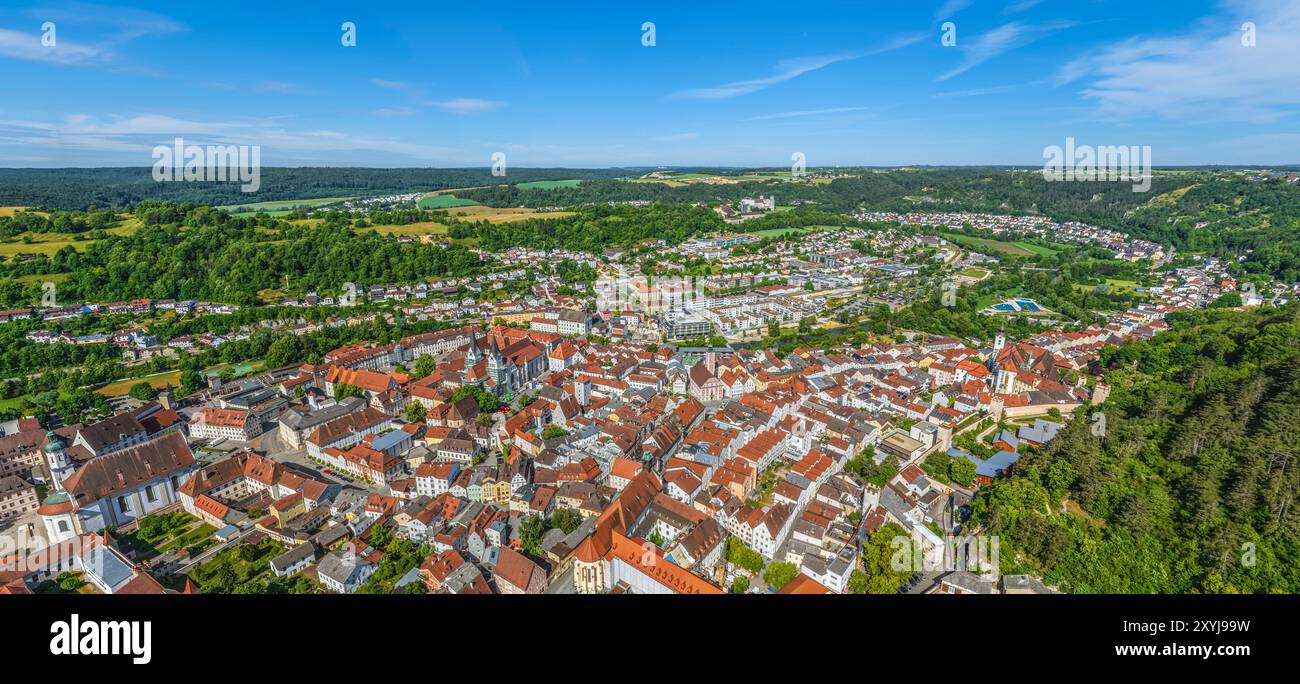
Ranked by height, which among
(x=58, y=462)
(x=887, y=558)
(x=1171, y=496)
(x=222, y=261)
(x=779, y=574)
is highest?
(x=222, y=261)

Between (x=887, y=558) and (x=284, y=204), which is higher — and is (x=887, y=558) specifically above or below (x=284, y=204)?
below

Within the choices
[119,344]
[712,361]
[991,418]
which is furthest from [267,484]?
[991,418]

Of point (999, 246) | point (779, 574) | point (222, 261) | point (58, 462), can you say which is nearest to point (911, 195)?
point (999, 246)

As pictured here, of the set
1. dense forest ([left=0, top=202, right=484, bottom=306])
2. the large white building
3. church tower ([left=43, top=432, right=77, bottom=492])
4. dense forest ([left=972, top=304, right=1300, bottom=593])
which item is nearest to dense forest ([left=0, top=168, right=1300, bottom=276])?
dense forest ([left=0, top=202, right=484, bottom=306])

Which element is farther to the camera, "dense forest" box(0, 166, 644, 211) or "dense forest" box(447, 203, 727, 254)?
"dense forest" box(0, 166, 644, 211)

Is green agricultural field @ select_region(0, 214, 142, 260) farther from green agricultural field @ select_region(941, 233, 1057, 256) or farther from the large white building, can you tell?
green agricultural field @ select_region(941, 233, 1057, 256)

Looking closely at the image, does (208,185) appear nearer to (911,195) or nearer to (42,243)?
(42,243)
